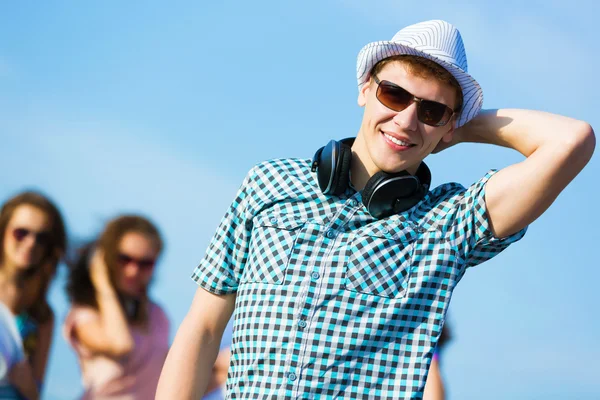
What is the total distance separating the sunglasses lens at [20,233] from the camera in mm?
7340

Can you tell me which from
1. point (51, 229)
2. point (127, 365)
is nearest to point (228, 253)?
point (127, 365)

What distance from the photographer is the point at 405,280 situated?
2.29m

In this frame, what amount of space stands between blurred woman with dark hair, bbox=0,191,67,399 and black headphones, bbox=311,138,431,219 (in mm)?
4950

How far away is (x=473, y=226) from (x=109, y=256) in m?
5.83

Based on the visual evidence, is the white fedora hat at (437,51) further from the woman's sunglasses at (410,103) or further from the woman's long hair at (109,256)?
the woman's long hair at (109,256)

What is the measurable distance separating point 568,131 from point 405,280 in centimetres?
61

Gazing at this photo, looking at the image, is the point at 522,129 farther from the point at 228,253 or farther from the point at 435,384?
the point at 435,384

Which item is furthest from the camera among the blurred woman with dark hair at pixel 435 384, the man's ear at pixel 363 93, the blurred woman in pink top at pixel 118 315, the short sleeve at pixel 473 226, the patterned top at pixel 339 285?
the blurred woman in pink top at pixel 118 315

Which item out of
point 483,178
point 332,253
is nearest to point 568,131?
point 483,178

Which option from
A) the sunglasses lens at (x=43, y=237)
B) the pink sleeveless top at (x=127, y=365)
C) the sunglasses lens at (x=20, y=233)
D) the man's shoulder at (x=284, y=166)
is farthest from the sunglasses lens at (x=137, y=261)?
the man's shoulder at (x=284, y=166)

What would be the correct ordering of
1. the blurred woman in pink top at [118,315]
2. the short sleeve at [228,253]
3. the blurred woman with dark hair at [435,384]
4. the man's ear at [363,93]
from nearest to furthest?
1. the short sleeve at [228,253]
2. the man's ear at [363,93]
3. the blurred woman with dark hair at [435,384]
4. the blurred woman in pink top at [118,315]

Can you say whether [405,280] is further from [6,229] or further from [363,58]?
[6,229]

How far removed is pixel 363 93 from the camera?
8.67 feet

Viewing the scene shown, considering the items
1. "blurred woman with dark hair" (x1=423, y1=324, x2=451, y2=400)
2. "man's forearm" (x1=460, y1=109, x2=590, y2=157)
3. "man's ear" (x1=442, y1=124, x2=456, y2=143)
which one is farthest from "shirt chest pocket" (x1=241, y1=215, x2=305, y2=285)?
"blurred woman with dark hair" (x1=423, y1=324, x2=451, y2=400)
